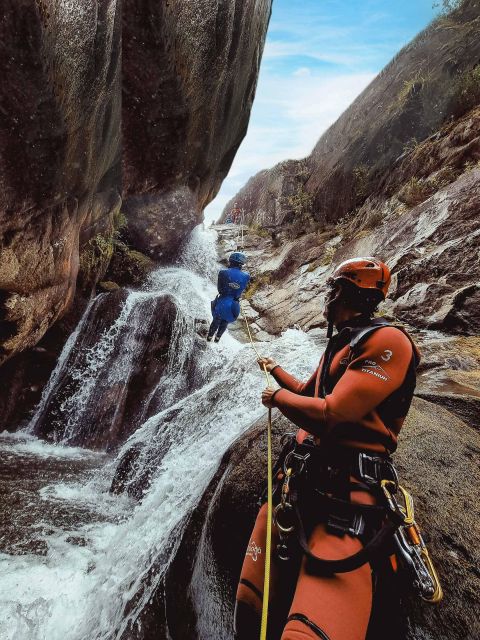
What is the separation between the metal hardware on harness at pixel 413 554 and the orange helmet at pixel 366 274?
119 cm

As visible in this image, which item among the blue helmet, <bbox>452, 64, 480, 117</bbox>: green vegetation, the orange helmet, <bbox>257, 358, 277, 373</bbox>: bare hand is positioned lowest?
<bbox>257, 358, 277, 373</bbox>: bare hand

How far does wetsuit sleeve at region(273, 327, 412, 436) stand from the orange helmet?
0.43m

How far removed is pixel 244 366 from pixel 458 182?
292 inches

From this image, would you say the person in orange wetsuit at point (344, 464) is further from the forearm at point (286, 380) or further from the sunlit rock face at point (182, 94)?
the sunlit rock face at point (182, 94)

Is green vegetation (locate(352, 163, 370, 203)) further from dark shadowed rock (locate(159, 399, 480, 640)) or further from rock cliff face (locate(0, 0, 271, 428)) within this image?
dark shadowed rock (locate(159, 399, 480, 640))

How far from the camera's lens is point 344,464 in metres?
1.90

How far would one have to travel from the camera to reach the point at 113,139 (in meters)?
7.48

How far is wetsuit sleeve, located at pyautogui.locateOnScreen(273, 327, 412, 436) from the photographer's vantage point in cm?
181

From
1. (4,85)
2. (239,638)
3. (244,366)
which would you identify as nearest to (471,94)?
(244,366)

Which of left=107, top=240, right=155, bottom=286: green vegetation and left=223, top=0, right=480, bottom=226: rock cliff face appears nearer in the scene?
left=223, top=0, right=480, bottom=226: rock cliff face

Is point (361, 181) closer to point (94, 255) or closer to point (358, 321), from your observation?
point (94, 255)

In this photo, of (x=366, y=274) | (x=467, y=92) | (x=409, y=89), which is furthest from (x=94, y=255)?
(x=409, y=89)

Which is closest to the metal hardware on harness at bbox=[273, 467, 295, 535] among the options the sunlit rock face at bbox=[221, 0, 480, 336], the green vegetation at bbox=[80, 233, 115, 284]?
the sunlit rock face at bbox=[221, 0, 480, 336]

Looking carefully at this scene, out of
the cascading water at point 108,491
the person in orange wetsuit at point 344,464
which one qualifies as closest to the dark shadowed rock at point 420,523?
the cascading water at point 108,491
